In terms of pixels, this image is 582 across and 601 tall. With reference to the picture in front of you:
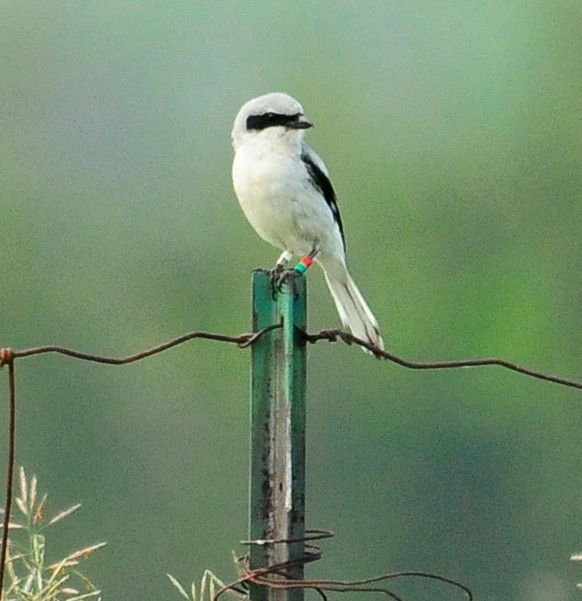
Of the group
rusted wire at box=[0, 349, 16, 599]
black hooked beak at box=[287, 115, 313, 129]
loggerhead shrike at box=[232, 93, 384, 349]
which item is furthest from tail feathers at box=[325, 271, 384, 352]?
rusted wire at box=[0, 349, 16, 599]

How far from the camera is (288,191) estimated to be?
1435mm

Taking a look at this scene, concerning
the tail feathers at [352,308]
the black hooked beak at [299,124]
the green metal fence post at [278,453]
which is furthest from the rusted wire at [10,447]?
the black hooked beak at [299,124]

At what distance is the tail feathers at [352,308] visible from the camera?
4.53 ft

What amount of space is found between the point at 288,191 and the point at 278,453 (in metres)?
0.81

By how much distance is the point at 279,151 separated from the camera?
1.45 m

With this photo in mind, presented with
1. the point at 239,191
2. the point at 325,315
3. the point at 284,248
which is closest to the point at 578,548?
the point at 325,315

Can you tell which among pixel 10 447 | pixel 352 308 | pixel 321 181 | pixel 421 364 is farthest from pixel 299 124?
pixel 10 447

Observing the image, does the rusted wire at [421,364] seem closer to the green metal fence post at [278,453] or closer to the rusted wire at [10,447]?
the green metal fence post at [278,453]

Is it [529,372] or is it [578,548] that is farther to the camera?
[578,548]

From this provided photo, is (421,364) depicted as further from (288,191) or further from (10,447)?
(288,191)

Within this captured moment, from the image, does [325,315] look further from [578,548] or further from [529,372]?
[529,372]

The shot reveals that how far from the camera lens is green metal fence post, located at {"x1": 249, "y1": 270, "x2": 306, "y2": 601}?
0.66 metres

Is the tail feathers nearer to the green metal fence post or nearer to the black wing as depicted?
the black wing

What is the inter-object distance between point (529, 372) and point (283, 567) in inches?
8.3
